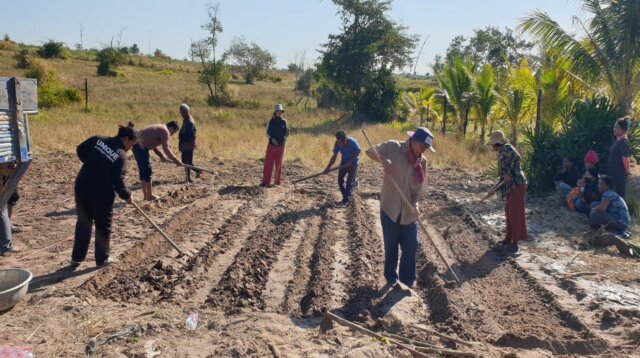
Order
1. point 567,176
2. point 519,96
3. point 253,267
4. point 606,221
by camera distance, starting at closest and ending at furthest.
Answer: point 253,267 < point 606,221 < point 567,176 < point 519,96

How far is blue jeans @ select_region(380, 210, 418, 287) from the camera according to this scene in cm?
577

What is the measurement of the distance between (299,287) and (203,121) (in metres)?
19.6

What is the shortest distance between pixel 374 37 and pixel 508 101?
13.5 m

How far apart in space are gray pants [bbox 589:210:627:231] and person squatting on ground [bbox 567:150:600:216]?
2.98 ft

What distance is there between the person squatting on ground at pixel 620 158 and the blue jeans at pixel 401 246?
16.6ft

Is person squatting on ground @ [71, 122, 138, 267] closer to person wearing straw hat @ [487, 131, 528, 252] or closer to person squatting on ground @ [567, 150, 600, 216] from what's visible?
person wearing straw hat @ [487, 131, 528, 252]

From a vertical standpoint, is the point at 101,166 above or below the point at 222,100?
above

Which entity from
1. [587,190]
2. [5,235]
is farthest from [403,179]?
[587,190]

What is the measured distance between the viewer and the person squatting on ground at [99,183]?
611 centimetres

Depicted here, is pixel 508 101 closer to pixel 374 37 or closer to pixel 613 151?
pixel 613 151

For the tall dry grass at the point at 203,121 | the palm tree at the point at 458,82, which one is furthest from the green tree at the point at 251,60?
the palm tree at the point at 458,82

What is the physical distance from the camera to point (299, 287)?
6.15 m

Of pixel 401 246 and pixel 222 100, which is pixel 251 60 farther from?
pixel 401 246

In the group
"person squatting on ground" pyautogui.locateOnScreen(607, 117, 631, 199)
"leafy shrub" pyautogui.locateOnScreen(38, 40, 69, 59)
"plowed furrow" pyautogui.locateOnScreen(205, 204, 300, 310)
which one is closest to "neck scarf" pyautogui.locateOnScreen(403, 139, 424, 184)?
"plowed furrow" pyautogui.locateOnScreen(205, 204, 300, 310)
